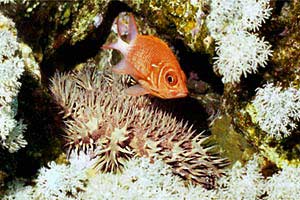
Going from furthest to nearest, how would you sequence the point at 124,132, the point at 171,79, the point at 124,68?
the point at 124,132, the point at 124,68, the point at 171,79

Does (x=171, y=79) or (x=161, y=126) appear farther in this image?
(x=161, y=126)

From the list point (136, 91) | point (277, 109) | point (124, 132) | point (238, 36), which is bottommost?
point (124, 132)

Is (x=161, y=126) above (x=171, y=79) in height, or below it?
below

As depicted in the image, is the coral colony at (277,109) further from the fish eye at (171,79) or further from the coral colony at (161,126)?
the fish eye at (171,79)

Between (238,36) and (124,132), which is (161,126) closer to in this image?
(124,132)

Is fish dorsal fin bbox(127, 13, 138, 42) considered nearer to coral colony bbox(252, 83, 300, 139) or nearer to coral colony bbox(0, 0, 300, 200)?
coral colony bbox(0, 0, 300, 200)

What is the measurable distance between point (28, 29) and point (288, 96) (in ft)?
5.45

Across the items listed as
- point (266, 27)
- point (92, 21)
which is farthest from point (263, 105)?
point (92, 21)

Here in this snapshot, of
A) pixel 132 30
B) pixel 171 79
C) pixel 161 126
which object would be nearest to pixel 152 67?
pixel 171 79

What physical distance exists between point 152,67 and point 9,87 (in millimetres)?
846

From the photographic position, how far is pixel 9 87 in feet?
8.49

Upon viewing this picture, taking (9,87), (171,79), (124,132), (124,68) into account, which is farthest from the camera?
(124,132)

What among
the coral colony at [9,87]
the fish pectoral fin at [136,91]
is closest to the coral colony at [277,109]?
the fish pectoral fin at [136,91]

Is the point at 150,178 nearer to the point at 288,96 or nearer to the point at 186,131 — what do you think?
the point at 186,131
